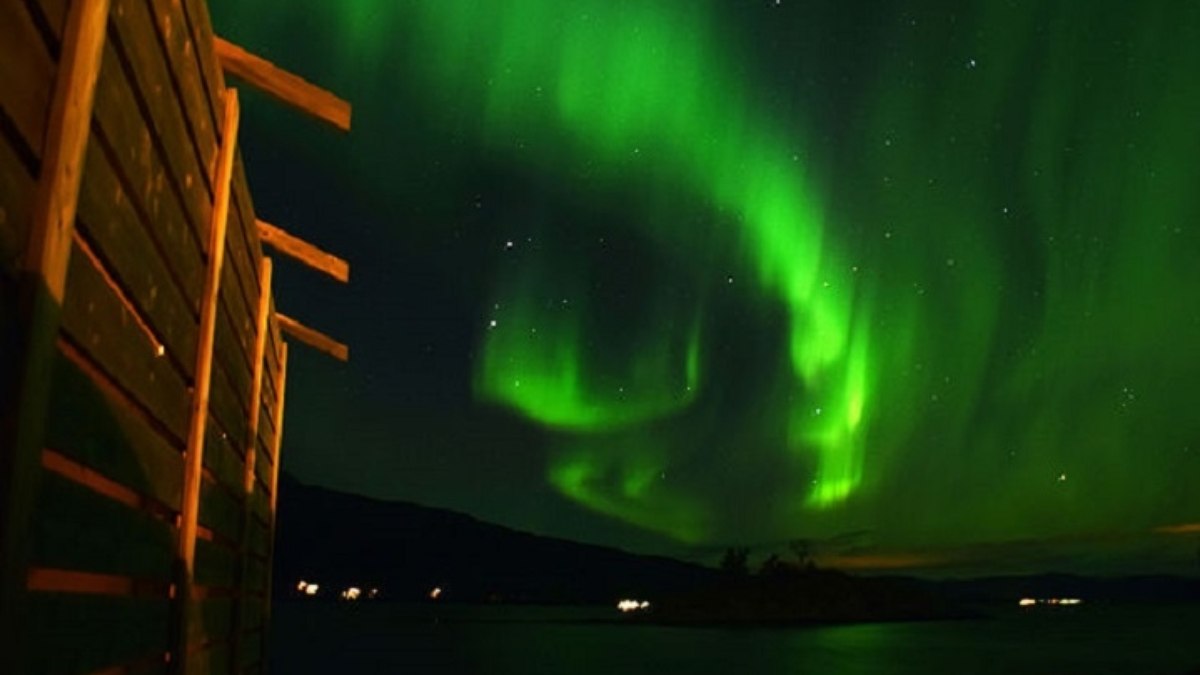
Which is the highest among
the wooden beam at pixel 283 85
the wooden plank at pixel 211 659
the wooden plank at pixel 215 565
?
the wooden beam at pixel 283 85

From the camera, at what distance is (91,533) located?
7.45 ft

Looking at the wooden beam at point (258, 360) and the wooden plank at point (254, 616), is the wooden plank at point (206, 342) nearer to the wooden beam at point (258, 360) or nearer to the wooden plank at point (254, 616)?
the wooden beam at point (258, 360)

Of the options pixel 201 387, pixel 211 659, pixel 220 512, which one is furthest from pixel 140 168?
Result: pixel 211 659

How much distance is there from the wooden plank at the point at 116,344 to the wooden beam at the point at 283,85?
5.24 feet

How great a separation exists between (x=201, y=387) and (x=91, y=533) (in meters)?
1.40

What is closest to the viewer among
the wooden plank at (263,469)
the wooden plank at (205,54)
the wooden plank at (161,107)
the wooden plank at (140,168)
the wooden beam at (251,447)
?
the wooden plank at (140,168)

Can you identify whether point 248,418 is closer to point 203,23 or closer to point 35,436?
point 203,23

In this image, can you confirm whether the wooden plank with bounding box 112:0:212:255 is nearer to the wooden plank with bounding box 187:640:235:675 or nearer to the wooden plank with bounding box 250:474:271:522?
the wooden plank with bounding box 187:640:235:675

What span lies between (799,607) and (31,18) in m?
175

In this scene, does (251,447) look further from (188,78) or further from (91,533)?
(91,533)

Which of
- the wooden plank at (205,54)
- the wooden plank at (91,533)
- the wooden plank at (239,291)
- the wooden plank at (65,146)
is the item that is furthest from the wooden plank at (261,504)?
the wooden plank at (65,146)

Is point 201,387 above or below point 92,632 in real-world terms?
above

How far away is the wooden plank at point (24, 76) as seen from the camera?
1.61 meters

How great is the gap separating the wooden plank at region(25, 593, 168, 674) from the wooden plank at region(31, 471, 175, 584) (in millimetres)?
68
